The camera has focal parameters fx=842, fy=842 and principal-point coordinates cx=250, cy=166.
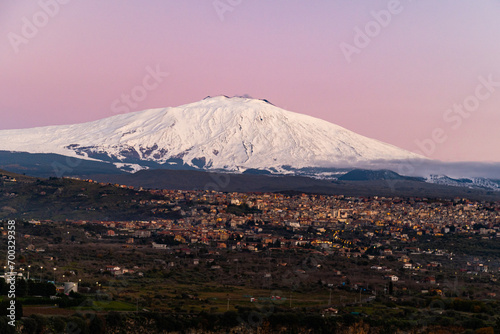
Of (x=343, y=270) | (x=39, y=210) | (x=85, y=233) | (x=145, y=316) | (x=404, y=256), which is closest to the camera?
(x=145, y=316)

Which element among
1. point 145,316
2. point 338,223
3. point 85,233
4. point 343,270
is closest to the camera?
point 145,316

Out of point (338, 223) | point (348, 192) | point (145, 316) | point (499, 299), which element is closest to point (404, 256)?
point (499, 299)

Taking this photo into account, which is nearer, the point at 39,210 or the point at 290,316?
the point at 290,316

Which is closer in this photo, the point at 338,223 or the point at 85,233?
the point at 85,233

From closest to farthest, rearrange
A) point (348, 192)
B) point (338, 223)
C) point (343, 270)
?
1. point (343, 270)
2. point (338, 223)
3. point (348, 192)

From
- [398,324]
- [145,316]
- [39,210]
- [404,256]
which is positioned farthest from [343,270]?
[39,210]

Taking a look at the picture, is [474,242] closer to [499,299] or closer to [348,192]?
[499,299]

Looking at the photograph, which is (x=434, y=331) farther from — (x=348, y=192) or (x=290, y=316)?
(x=348, y=192)

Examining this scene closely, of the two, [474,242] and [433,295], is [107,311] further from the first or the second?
[474,242]

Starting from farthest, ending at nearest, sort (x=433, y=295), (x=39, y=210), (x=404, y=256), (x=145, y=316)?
(x=39, y=210)
(x=404, y=256)
(x=433, y=295)
(x=145, y=316)
